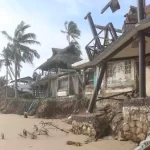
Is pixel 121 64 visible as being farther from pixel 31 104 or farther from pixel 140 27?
pixel 31 104

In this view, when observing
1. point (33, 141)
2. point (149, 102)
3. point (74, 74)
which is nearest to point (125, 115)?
point (149, 102)

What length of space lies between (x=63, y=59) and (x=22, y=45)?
6.54 metres

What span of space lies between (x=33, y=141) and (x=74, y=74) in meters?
12.5

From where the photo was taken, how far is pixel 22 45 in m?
31.0

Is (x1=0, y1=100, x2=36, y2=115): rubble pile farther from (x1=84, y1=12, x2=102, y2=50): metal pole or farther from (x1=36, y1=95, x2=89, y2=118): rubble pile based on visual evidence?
(x1=84, y1=12, x2=102, y2=50): metal pole

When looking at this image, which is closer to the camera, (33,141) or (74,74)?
(33,141)

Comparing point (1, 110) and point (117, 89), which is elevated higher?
point (117, 89)

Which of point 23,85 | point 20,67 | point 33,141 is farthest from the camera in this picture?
point 23,85

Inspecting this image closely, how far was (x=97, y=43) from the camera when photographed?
1357 centimetres

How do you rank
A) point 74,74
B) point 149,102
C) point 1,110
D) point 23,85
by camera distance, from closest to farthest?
point 149,102 → point 74,74 → point 1,110 → point 23,85

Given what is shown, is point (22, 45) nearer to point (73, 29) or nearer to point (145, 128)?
point (73, 29)

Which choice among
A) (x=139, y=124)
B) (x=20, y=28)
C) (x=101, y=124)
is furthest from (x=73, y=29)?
(x=139, y=124)

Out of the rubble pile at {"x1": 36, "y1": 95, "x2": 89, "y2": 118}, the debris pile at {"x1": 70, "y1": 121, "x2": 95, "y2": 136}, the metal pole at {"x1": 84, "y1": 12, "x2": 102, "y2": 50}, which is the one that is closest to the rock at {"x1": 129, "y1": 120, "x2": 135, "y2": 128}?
the debris pile at {"x1": 70, "y1": 121, "x2": 95, "y2": 136}

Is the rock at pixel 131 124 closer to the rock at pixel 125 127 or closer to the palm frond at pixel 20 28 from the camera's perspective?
the rock at pixel 125 127
